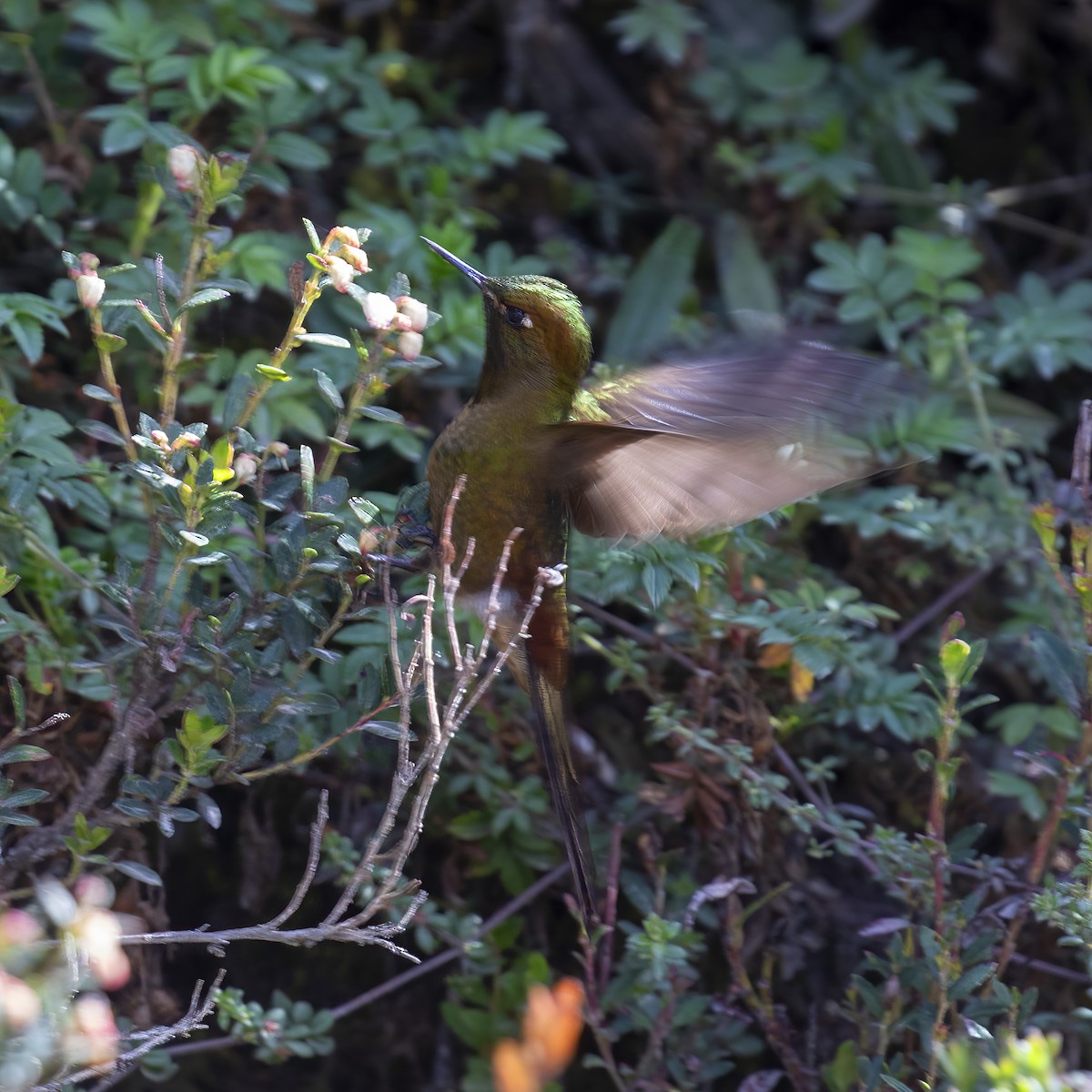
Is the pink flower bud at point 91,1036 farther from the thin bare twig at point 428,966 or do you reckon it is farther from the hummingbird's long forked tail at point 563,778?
the hummingbird's long forked tail at point 563,778

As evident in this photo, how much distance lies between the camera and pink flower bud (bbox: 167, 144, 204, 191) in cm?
184

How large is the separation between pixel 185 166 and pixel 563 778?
110 centimetres

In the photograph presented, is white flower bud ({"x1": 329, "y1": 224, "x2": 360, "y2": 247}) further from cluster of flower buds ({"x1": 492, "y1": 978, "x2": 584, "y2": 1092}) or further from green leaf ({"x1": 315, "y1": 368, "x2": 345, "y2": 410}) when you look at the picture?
cluster of flower buds ({"x1": 492, "y1": 978, "x2": 584, "y2": 1092})

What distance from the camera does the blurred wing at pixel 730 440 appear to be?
180 centimetres

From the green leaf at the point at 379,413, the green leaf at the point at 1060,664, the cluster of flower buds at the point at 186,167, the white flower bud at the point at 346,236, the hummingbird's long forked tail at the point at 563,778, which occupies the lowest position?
the hummingbird's long forked tail at the point at 563,778

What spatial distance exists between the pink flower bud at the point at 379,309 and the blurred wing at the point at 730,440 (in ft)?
1.01

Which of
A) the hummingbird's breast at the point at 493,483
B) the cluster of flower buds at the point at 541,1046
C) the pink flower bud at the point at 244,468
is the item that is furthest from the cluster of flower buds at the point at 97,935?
the hummingbird's breast at the point at 493,483

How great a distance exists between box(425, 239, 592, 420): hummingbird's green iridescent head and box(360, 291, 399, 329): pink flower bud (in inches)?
14.8

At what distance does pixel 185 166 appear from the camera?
1.84m

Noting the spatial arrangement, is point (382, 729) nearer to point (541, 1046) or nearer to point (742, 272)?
point (541, 1046)

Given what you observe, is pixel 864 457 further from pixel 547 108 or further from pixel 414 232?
pixel 547 108

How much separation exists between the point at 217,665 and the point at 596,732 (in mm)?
1106

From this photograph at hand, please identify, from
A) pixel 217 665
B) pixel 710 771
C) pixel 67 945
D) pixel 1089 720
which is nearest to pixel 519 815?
pixel 710 771

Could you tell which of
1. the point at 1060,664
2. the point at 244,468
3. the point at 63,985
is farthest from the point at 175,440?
the point at 1060,664
